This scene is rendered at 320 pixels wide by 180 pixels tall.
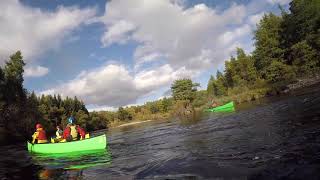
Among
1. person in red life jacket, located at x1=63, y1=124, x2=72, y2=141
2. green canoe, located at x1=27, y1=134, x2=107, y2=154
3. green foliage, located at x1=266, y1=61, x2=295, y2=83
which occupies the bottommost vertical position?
green canoe, located at x1=27, y1=134, x2=107, y2=154

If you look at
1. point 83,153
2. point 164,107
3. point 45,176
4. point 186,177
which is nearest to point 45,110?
point 164,107

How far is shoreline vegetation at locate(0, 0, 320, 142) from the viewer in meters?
51.7

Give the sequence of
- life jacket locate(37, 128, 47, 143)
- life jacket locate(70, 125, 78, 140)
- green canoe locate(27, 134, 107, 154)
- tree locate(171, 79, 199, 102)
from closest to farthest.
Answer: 1. green canoe locate(27, 134, 107, 154)
2. life jacket locate(70, 125, 78, 140)
3. life jacket locate(37, 128, 47, 143)
4. tree locate(171, 79, 199, 102)

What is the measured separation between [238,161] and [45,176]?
329 inches

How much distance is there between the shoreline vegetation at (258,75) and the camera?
170 ft


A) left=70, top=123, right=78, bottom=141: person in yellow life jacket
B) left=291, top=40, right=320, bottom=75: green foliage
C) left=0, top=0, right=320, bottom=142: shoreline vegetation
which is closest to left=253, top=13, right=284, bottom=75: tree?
left=0, top=0, right=320, bottom=142: shoreline vegetation

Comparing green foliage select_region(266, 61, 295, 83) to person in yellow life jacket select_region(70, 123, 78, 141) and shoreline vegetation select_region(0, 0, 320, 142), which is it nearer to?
shoreline vegetation select_region(0, 0, 320, 142)

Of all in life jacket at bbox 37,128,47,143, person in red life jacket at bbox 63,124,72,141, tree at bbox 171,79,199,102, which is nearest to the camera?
person in red life jacket at bbox 63,124,72,141

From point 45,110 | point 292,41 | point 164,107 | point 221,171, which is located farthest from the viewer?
point 164,107

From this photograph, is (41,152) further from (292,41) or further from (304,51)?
(292,41)

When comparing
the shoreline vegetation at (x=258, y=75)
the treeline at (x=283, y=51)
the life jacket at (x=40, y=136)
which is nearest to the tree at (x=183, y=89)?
the shoreline vegetation at (x=258, y=75)

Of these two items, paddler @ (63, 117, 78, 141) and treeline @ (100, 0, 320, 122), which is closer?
paddler @ (63, 117, 78, 141)

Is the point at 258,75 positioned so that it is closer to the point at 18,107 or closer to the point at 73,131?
the point at 18,107

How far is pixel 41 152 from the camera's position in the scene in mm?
23109
